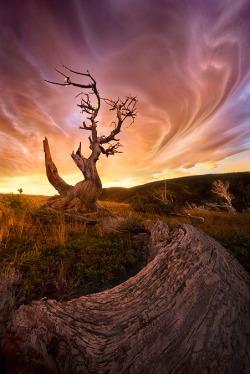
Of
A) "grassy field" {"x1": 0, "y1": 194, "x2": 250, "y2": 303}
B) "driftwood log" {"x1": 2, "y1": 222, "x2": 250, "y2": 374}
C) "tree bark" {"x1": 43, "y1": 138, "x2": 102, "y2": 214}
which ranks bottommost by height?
"grassy field" {"x1": 0, "y1": 194, "x2": 250, "y2": 303}

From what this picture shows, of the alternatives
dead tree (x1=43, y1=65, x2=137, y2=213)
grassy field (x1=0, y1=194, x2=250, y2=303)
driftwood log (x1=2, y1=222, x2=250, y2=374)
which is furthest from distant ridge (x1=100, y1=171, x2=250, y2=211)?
driftwood log (x1=2, y1=222, x2=250, y2=374)

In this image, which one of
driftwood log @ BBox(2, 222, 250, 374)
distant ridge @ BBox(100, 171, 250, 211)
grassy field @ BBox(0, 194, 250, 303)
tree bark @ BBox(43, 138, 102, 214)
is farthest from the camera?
distant ridge @ BBox(100, 171, 250, 211)

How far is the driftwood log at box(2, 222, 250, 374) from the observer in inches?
39.2

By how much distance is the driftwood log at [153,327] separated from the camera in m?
1.00

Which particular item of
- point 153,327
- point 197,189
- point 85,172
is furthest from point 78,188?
point 197,189

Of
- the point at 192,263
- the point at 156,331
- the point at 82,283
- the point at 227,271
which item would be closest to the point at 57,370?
the point at 156,331

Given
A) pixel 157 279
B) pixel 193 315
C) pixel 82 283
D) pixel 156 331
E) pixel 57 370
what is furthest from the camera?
pixel 82 283

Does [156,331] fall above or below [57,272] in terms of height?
above

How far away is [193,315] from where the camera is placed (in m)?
1.35

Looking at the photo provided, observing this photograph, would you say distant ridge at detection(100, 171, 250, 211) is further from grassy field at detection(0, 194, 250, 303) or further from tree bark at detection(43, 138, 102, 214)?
grassy field at detection(0, 194, 250, 303)

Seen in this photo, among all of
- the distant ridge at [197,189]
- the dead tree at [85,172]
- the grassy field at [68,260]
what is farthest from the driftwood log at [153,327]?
the distant ridge at [197,189]

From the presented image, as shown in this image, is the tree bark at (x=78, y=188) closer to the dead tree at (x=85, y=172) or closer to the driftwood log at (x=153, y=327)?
the dead tree at (x=85, y=172)

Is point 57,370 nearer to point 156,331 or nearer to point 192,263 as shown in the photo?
point 156,331

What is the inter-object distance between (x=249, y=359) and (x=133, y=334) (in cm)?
89
